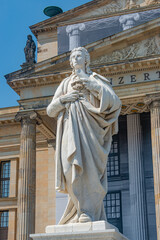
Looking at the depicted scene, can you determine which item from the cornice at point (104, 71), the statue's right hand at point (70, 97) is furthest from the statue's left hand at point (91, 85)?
the cornice at point (104, 71)

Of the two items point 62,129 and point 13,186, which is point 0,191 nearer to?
point 13,186

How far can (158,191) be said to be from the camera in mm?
27250

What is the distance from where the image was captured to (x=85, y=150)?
5.85 m

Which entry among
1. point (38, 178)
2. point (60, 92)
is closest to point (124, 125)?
point (38, 178)

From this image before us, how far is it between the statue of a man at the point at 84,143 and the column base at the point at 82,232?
13 centimetres

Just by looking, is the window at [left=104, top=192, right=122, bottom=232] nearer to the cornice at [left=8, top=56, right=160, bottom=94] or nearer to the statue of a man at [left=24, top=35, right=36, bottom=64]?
the cornice at [left=8, top=56, right=160, bottom=94]

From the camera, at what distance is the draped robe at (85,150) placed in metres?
5.79

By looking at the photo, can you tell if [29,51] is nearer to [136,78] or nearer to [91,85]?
[136,78]

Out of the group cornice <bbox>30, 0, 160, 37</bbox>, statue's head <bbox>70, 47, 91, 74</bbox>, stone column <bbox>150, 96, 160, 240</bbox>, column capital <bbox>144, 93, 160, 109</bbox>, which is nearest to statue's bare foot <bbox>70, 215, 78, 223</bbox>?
statue's head <bbox>70, 47, 91, 74</bbox>

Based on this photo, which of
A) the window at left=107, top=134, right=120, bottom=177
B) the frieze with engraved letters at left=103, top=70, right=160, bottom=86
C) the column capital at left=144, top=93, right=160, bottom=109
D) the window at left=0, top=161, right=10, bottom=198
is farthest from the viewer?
the window at left=0, top=161, right=10, bottom=198

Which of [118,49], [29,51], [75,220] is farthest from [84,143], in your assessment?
[29,51]

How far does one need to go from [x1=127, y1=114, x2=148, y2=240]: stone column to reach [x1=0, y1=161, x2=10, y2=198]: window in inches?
399

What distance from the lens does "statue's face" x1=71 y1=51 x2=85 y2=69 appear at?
6438 millimetres

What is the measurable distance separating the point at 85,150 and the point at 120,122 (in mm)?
30509
